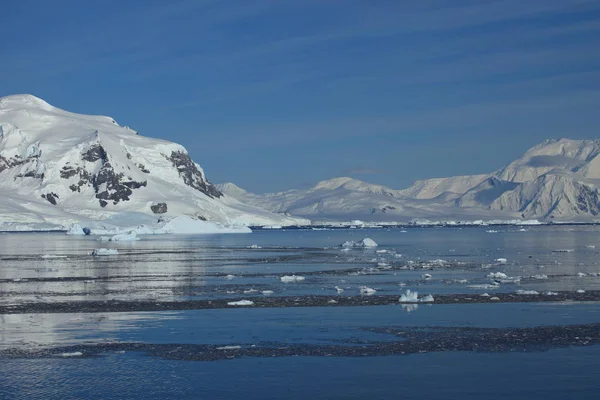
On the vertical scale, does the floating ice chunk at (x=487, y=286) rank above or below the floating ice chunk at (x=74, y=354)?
above

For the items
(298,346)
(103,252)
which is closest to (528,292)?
(298,346)

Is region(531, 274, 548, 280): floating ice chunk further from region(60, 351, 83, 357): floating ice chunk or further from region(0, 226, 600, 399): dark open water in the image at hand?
region(60, 351, 83, 357): floating ice chunk

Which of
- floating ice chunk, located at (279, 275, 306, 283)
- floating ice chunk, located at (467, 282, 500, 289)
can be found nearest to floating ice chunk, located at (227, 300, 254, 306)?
floating ice chunk, located at (279, 275, 306, 283)

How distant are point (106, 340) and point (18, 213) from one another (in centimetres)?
17182

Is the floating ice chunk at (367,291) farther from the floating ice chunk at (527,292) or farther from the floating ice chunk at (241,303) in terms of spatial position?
the floating ice chunk at (527,292)

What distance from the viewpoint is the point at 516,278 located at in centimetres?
4641

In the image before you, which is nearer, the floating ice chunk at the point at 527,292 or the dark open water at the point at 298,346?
the dark open water at the point at 298,346

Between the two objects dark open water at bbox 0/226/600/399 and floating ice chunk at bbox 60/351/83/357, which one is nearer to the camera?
dark open water at bbox 0/226/600/399

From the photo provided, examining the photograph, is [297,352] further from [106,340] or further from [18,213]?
[18,213]

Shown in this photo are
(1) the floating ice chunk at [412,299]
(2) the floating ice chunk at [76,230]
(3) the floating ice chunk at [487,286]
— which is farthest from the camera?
(2) the floating ice chunk at [76,230]

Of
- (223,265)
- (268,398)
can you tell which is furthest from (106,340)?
(223,265)

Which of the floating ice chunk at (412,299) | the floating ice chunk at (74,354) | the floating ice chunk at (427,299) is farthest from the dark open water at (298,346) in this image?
the floating ice chunk at (412,299)

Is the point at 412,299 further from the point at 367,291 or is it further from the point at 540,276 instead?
the point at 540,276

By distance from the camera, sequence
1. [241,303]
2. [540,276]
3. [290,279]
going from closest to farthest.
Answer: [241,303] < [290,279] < [540,276]
